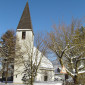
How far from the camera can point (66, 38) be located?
41.5ft

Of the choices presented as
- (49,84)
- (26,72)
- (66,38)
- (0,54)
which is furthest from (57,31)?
(0,54)

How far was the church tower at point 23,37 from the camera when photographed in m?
24.0

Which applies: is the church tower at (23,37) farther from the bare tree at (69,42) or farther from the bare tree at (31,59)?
the bare tree at (69,42)

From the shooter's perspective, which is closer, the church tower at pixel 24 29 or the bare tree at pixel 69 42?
the bare tree at pixel 69 42

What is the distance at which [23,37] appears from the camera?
86.1ft

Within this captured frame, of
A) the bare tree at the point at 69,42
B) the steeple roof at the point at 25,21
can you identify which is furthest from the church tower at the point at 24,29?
the bare tree at the point at 69,42

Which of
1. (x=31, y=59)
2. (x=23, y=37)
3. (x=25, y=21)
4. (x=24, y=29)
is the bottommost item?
(x=31, y=59)

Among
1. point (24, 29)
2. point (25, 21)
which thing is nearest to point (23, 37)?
point (24, 29)

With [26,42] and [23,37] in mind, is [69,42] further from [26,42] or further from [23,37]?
[23,37]

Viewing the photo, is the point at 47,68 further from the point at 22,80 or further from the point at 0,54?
the point at 0,54

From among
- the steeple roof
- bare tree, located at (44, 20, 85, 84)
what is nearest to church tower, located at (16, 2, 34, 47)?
the steeple roof

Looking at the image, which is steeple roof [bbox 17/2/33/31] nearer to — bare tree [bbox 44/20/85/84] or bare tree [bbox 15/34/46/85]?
bare tree [bbox 15/34/46/85]

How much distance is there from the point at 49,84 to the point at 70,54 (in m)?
8.71

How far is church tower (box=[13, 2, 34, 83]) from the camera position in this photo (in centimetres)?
2400
